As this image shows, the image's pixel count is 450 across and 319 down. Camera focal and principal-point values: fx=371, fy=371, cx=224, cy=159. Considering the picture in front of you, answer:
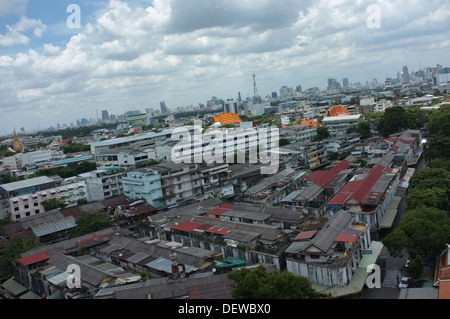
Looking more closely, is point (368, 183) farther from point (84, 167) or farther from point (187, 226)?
point (84, 167)

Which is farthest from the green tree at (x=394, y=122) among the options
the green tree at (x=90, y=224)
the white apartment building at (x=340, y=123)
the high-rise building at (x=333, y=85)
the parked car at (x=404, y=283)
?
the high-rise building at (x=333, y=85)

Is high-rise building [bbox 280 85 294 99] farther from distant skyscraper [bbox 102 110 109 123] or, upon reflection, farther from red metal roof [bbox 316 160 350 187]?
red metal roof [bbox 316 160 350 187]

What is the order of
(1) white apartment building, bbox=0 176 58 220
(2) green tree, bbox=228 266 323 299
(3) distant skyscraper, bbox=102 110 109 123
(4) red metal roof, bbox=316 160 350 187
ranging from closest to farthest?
1. (2) green tree, bbox=228 266 323 299
2. (4) red metal roof, bbox=316 160 350 187
3. (1) white apartment building, bbox=0 176 58 220
4. (3) distant skyscraper, bbox=102 110 109 123

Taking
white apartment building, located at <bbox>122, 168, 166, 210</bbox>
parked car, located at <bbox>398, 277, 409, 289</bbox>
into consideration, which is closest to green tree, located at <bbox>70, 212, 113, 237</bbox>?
white apartment building, located at <bbox>122, 168, 166, 210</bbox>

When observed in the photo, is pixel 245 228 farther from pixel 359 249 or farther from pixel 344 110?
pixel 344 110

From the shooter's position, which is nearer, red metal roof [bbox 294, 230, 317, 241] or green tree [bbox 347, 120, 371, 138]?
red metal roof [bbox 294, 230, 317, 241]

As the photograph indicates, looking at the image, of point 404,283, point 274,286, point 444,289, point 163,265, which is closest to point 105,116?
point 163,265
